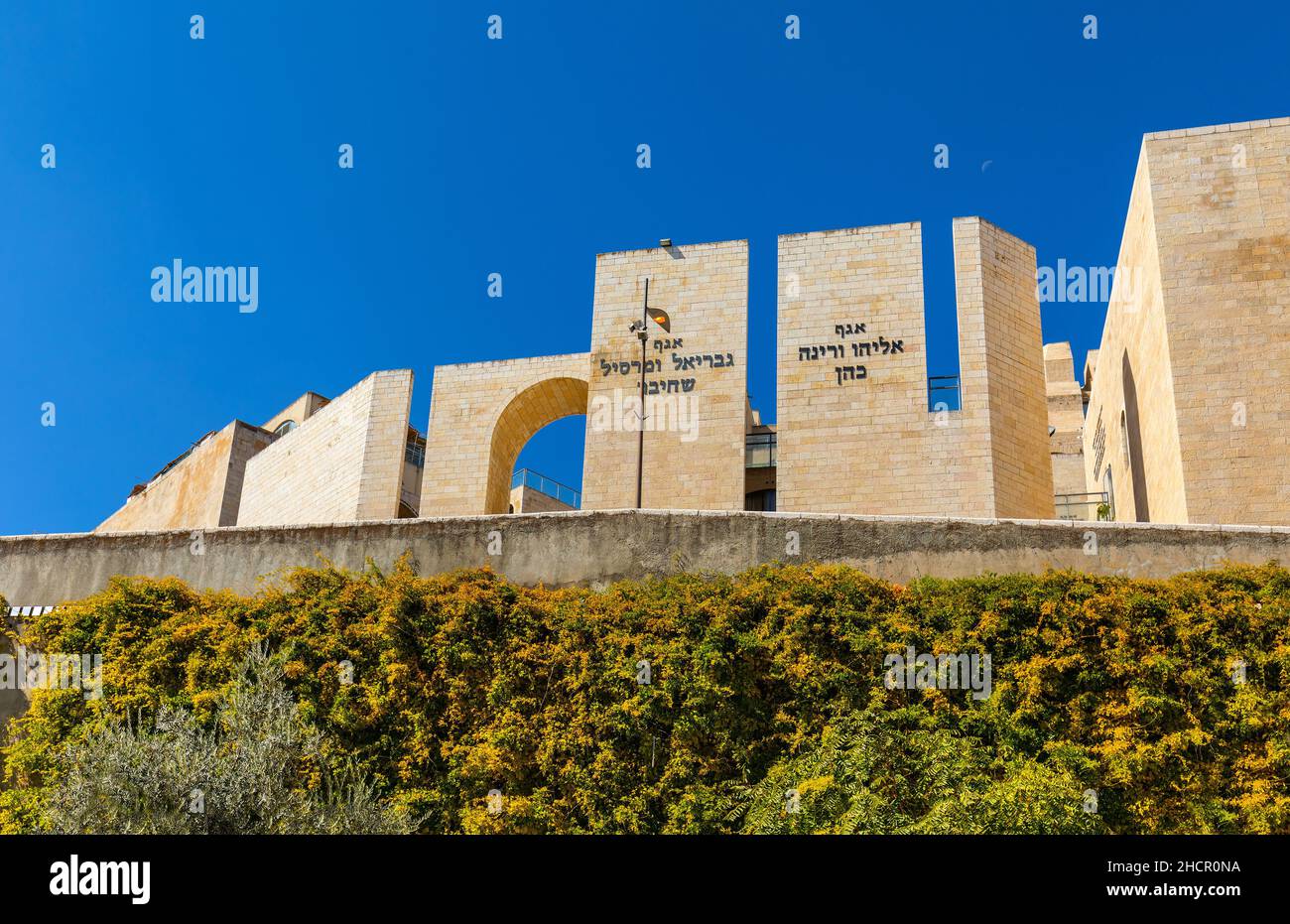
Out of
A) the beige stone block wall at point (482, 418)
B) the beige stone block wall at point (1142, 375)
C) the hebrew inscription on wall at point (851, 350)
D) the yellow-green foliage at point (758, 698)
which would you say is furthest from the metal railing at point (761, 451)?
the yellow-green foliage at point (758, 698)

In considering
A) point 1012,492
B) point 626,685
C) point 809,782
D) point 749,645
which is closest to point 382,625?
point 626,685

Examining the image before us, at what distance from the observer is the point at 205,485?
33562mm

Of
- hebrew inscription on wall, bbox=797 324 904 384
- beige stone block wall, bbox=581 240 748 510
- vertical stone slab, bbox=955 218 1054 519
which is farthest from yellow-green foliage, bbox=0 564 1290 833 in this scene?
hebrew inscription on wall, bbox=797 324 904 384

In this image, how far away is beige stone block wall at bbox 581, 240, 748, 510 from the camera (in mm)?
20938

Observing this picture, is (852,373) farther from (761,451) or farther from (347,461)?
(347,461)

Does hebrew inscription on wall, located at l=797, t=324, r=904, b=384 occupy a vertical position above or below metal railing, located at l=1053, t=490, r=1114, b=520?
above

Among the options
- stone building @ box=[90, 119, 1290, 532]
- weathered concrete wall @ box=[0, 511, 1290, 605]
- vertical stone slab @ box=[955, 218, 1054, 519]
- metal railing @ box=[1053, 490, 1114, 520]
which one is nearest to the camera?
weathered concrete wall @ box=[0, 511, 1290, 605]

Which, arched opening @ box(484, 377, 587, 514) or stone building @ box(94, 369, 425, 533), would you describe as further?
stone building @ box(94, 369, 425, 533)

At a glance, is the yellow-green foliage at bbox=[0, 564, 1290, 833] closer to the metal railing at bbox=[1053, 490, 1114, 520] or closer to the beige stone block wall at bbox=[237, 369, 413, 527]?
the beige stone block wall at bbox=[237, 369, 413, 527]

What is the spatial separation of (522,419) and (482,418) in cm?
113

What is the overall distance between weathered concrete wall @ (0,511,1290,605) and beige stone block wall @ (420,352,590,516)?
399 inches

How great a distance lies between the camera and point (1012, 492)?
767 inches

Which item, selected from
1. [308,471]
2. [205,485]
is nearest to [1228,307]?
[308,471]
